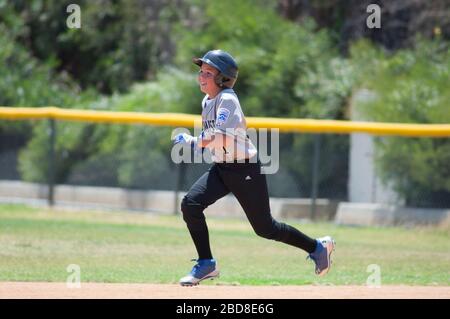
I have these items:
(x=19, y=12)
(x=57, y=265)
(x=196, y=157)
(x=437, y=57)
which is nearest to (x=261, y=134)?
(x=196, y=157)

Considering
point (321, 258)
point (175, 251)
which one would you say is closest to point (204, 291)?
point (321, 258)

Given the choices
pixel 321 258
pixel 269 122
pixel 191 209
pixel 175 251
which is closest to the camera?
pixel 191 209

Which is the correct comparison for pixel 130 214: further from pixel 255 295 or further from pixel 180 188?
pixel 255 295

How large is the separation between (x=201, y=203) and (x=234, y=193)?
0.30 m

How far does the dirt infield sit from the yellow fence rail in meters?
6.19

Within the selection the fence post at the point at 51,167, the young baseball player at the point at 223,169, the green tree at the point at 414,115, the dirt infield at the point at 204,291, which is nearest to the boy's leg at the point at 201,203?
the young baseball player at the point at 223,169

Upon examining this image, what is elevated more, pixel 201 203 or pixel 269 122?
pixel 269 122

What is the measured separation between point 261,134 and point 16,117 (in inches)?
178

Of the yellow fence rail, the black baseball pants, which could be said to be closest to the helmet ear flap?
the black baseball pants

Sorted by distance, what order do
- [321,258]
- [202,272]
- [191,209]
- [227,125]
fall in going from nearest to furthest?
1. [227,125]
2. [191,209]
3. [202,272]
4. [321,258]

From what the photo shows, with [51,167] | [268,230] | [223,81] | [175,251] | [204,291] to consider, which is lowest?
[175,251]

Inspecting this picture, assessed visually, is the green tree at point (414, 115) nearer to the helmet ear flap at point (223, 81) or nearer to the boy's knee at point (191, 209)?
the helmet ear flap at point (223, 81)

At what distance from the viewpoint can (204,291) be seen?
26.7ft

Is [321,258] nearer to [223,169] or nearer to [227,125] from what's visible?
[223,169]
